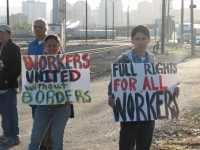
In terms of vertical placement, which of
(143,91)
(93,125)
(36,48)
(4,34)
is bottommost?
(93,125)

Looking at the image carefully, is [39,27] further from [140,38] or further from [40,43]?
[140,38]

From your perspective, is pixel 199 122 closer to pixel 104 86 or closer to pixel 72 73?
pixel 72 73

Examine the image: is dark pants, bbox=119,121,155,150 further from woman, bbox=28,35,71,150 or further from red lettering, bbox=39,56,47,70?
red lettering, bbox=39,56,47,70

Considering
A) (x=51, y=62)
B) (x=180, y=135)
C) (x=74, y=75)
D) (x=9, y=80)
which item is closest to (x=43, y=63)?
(x=51, y=62)

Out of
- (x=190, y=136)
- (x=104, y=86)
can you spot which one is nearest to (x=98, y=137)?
→ (x=190, y=136)

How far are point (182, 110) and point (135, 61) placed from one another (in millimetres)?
5583

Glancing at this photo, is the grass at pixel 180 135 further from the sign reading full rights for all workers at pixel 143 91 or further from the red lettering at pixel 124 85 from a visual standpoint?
the red lettering at pixel 124 85

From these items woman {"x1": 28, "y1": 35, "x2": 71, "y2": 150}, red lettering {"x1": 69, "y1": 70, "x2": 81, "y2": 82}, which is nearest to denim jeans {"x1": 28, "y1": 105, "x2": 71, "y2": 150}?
woman {"x1": 28, "y1": 35, "x2": 71, "y2": 150}

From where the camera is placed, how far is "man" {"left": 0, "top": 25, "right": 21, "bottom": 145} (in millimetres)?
6645

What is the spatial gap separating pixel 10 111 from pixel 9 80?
1.67 ft

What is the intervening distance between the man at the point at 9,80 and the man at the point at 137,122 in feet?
7.25

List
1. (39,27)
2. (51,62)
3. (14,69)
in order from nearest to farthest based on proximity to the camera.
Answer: (51,62) → (39,27) → (14,69)

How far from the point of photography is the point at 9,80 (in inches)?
261

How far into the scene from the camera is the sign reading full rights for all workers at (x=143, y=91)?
16.1ft
